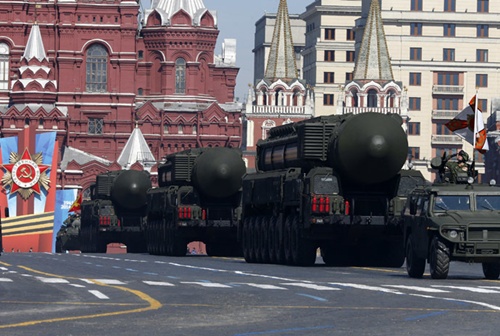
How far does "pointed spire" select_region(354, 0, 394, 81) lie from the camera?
178m

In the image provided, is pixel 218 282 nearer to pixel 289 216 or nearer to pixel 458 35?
pixel 289 216

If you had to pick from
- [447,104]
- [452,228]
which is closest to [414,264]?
[452,228]

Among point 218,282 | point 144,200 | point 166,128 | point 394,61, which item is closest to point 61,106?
point 166,128

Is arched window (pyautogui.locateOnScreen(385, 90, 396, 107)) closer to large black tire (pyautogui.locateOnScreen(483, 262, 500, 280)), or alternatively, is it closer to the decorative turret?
the decorative turret

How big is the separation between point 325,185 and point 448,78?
148 meters

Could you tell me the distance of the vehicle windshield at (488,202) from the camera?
33.9 meters

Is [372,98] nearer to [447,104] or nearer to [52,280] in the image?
[447,104]

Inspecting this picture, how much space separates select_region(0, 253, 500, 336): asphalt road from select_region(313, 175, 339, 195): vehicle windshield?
6.65 m

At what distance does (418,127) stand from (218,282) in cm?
15949

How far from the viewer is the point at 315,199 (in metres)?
42.8

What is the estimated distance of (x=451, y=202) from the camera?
1339 inches

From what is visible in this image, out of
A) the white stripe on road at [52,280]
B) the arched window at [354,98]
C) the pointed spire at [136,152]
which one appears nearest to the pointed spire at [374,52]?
the arched window at [354,98]

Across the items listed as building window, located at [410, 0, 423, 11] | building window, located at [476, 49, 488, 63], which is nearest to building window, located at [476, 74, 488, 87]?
building window, located at [476, 49, 488, 63]

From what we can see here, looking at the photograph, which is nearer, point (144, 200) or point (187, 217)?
point (187, 217)
